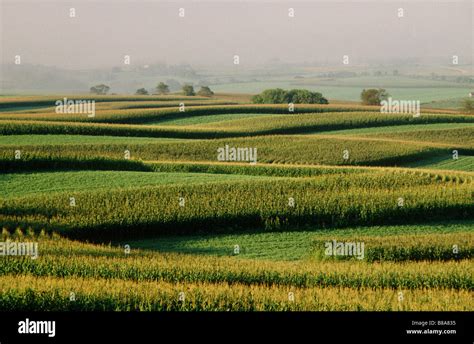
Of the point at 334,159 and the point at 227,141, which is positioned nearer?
the point at 334,159

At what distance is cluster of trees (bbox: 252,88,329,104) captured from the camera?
10412 cm

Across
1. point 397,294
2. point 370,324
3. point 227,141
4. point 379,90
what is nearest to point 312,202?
point 397,294

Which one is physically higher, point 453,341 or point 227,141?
point 227,141

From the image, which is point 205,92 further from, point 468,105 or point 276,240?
point 276,240

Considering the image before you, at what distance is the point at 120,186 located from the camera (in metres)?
35.6

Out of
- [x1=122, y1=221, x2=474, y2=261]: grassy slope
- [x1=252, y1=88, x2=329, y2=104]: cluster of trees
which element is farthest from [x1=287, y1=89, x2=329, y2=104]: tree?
[x1=122, y1=221, x2=474, y2=261]: grassy slope

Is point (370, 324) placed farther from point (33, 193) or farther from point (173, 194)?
point (33, 193)

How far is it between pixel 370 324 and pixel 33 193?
22360 millimetres
